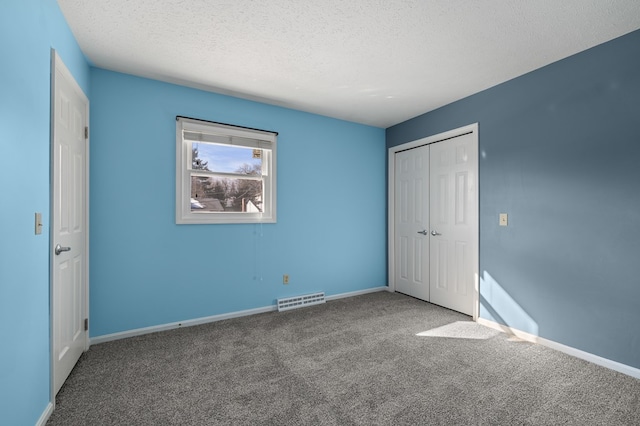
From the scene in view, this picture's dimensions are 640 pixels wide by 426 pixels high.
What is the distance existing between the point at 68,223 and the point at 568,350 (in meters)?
4.18

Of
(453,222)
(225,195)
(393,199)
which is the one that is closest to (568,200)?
(453,222)

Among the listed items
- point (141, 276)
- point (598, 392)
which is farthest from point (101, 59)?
point (598, 392)

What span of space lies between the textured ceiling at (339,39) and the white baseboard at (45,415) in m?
2.52

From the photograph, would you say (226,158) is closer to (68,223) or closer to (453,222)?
(68,223)

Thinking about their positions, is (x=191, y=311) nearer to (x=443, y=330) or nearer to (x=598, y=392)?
(x=443, y=330)

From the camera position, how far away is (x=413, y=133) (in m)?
4.11

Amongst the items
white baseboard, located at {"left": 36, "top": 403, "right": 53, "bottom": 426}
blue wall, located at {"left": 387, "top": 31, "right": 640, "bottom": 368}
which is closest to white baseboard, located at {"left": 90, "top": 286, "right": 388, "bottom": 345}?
white baseboard, located at {"left": 36, "top": 403, "right": 53, "bottom": 426}

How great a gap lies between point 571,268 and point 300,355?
8.02 feet

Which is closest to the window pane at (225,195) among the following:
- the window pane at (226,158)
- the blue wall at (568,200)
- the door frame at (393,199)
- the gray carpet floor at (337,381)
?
the window pane at (226,158)

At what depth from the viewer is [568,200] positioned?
2.52m

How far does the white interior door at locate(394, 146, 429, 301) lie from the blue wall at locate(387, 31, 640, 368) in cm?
85

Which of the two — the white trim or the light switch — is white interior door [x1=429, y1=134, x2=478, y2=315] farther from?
the light switch

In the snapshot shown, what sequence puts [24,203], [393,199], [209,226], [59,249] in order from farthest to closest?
[393,199] → [209,226] → [59,249] → [24,203]

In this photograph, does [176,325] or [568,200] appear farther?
[176,325]
